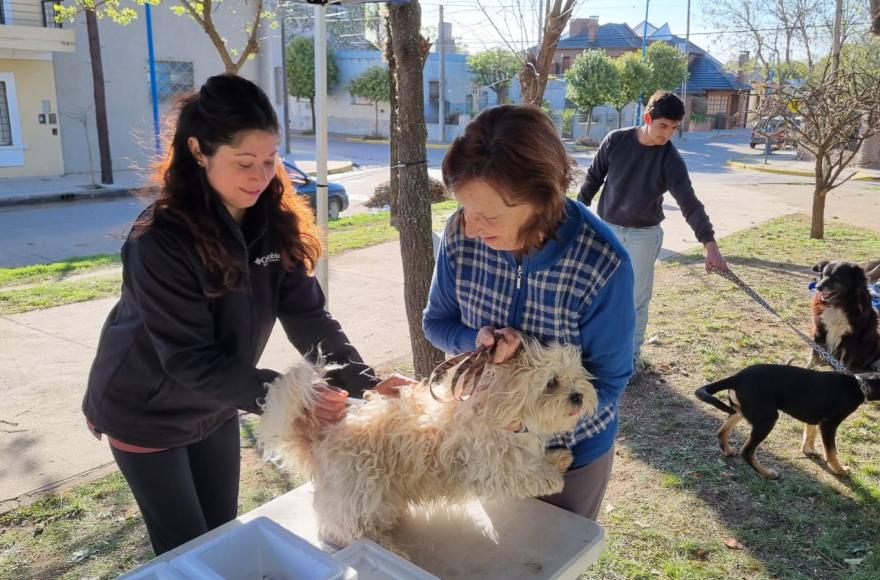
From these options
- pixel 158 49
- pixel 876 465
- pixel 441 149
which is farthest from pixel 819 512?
pixel 441 149

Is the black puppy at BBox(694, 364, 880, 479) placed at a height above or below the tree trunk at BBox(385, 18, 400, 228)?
below

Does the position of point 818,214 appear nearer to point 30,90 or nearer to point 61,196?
point 61,196

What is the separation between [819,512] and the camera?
4020 mm

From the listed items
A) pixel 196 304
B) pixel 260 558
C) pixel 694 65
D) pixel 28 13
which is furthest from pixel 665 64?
pixel 260 558

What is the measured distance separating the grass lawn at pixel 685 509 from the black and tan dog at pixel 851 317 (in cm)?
48

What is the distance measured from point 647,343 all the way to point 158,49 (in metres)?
22.0

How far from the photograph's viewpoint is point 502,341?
6.50ft

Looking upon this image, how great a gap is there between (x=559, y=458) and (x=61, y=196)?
19.2m

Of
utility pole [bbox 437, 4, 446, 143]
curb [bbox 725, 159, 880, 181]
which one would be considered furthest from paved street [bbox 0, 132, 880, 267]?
utility pole [bbox 437, 4, 446, 143]

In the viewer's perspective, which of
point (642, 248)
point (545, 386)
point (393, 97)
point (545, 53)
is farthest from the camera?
point (393, 97)

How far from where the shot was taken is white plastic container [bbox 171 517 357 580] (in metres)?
1.48

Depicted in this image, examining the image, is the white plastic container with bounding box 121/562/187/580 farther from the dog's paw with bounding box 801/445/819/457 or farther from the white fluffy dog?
the dog's paw with bounding box 801/445/819/457

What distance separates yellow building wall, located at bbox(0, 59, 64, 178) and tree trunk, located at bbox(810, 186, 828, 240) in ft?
68.5

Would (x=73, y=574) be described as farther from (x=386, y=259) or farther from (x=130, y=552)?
(x=386, y=259)
